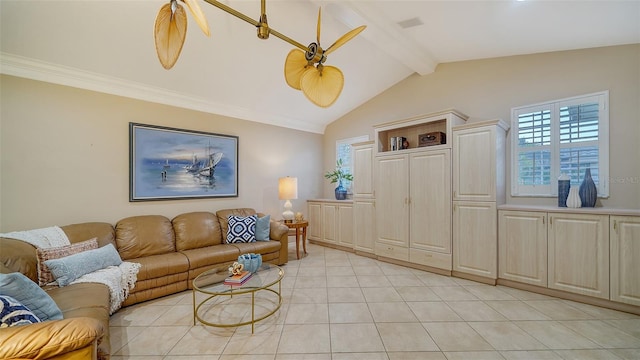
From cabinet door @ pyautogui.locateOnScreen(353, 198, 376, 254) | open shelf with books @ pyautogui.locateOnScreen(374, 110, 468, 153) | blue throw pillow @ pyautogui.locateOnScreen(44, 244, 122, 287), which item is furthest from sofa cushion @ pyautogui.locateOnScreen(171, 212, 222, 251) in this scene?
open shelf with books @ pyautogui.locateOnScreen(374, 110, 468, 153)

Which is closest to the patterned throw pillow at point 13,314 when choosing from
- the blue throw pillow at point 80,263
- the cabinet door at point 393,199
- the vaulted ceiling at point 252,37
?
the blue throw pillow at point 80,263

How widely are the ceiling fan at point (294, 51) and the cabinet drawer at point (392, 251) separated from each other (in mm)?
2828

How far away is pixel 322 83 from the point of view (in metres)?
1.94

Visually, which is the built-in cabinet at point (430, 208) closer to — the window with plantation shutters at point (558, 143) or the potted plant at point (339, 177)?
the window with plantation shutters at point (558, 143)

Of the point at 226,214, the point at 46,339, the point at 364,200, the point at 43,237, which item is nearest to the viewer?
the point at 46,339

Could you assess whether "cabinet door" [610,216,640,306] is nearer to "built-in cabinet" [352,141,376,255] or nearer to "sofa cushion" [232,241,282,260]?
"built-in cabinet" [352,141,376,255]

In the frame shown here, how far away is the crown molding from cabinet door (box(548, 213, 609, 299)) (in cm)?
460

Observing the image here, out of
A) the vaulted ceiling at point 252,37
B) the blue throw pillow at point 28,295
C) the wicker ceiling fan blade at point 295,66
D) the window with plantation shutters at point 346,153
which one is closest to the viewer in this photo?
the blue throw pillow at point 28,295

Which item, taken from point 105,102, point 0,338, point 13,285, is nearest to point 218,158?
point 105,102

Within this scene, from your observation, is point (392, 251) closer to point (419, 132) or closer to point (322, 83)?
point (419, 132)

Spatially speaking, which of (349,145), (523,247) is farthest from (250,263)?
(349,145)

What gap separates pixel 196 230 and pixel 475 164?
154 inches

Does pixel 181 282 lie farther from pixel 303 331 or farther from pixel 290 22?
pixel 290 22

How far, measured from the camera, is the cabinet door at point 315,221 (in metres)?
5.28
